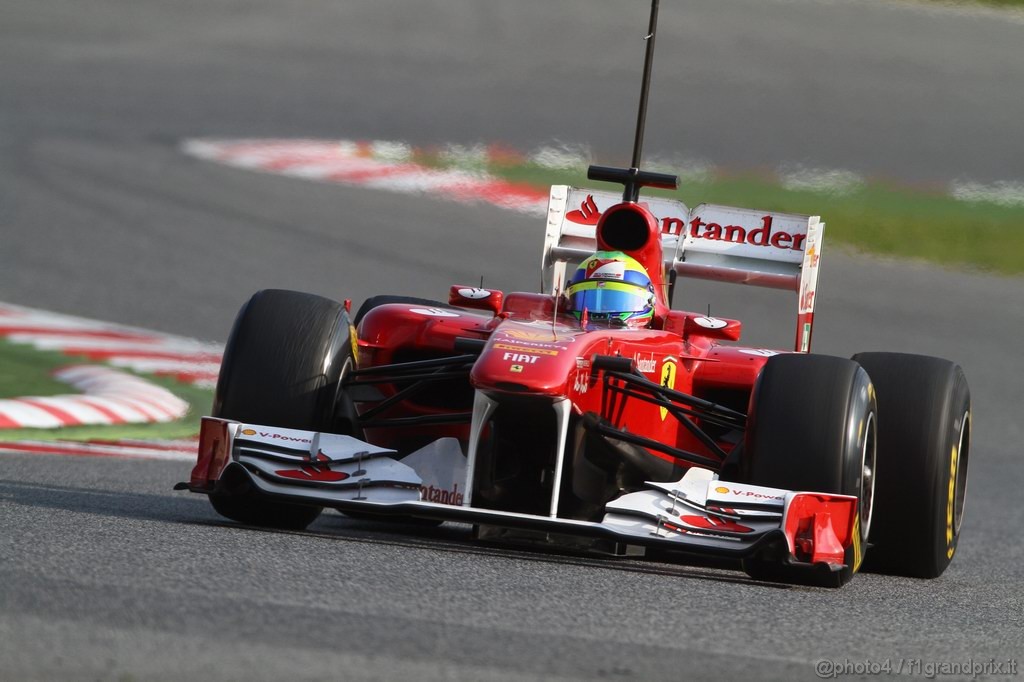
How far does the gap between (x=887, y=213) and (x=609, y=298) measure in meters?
11.9

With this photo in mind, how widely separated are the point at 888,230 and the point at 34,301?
9.29m

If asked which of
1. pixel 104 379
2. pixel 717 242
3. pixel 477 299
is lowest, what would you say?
pixel 104 379

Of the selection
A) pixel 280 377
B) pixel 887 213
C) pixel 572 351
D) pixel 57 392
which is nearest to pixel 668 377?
pixel 572 351

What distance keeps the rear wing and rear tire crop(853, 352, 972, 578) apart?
1.10m

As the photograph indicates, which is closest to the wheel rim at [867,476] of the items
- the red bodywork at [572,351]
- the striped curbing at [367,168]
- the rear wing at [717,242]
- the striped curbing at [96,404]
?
the red bodywork at [572,351]

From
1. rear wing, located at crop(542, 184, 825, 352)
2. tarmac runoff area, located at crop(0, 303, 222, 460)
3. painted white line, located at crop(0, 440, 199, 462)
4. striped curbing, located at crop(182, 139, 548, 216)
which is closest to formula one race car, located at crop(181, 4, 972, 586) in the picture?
rear wing, located at crop(542, 184, 825, 352)

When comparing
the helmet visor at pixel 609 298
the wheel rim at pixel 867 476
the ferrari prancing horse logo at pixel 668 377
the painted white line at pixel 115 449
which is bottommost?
the painted white line at pixel 115 449

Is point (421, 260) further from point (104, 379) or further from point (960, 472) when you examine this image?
point (960, 472)

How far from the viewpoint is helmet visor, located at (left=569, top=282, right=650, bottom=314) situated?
284 inches

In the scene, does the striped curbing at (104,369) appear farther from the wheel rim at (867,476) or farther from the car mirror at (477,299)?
the wheel rim at (867,476)

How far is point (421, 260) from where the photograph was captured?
15586 millimetres

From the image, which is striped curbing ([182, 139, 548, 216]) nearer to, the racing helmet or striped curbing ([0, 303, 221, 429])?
striped curbing ([0, 303, 221, 429])

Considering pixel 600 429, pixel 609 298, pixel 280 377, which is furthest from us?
pixel 609 298

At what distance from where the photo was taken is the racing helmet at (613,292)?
23.7 ft
